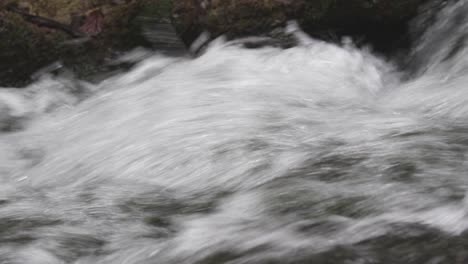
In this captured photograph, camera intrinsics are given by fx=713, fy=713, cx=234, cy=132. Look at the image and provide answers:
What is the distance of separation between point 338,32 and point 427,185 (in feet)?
8.25

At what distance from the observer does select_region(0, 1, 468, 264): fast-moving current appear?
2.47m

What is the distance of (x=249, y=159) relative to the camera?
324 centimetres

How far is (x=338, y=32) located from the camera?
5.05 metres

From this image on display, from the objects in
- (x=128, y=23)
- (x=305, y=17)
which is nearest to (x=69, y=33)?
(x=128, y=23)

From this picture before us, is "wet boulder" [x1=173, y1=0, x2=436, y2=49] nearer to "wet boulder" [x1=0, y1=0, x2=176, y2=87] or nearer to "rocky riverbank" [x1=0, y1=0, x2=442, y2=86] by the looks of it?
"rocky riverbank" [x1=0, y1=0, x2=442, y2=86]

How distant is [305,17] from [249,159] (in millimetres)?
1989

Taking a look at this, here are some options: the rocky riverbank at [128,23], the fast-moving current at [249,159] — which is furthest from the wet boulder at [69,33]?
the fast-moving current at [249,159]

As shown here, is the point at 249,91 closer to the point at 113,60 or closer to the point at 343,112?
the point at 343,112

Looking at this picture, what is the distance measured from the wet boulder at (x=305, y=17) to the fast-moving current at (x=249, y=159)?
14cm

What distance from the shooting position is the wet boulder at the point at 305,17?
484 cm

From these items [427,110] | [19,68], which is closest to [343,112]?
[427,110]

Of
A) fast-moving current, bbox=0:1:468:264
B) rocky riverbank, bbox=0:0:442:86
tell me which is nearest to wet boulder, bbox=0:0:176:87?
rocky riverbank, bbox=0:0:442:86

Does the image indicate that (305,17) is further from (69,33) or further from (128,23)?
(69,33)

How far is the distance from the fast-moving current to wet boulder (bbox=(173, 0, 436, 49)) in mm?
143
